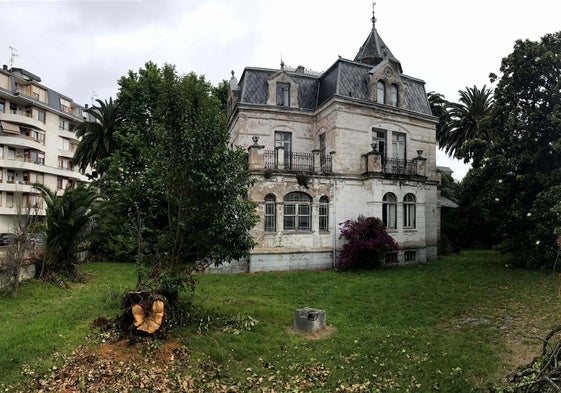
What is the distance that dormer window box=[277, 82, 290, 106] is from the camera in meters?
22.6

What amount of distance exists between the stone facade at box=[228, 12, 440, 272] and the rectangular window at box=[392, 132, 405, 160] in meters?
0.06

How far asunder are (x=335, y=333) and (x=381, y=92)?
1742cm

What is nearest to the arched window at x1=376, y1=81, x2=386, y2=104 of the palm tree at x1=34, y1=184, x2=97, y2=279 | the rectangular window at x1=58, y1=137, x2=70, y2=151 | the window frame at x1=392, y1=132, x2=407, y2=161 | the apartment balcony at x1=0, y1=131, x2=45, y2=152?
the window frame at x1=392, y1=132, x2=407, y2=161

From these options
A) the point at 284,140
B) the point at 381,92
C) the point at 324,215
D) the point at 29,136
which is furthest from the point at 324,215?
the point at 29,136

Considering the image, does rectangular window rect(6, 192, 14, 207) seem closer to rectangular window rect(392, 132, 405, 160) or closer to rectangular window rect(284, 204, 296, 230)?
rectangular window rect(284, 204, 296, 230)

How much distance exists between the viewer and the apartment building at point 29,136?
39.9 m

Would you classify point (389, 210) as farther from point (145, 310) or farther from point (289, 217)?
point (145, 310)

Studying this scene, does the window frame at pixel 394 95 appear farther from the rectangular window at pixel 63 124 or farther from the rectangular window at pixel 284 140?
the rectangular window at pixel 63 124

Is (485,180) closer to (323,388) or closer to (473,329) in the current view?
(473,329)

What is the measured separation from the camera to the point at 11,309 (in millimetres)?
10969

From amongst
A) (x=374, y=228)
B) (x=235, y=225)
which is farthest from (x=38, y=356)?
(x=374, y=228)

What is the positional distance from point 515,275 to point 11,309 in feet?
63.4

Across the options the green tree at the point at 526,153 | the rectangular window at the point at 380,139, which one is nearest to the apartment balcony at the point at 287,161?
the rectangular window at the point at 380,139

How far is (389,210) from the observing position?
21.7 meters
